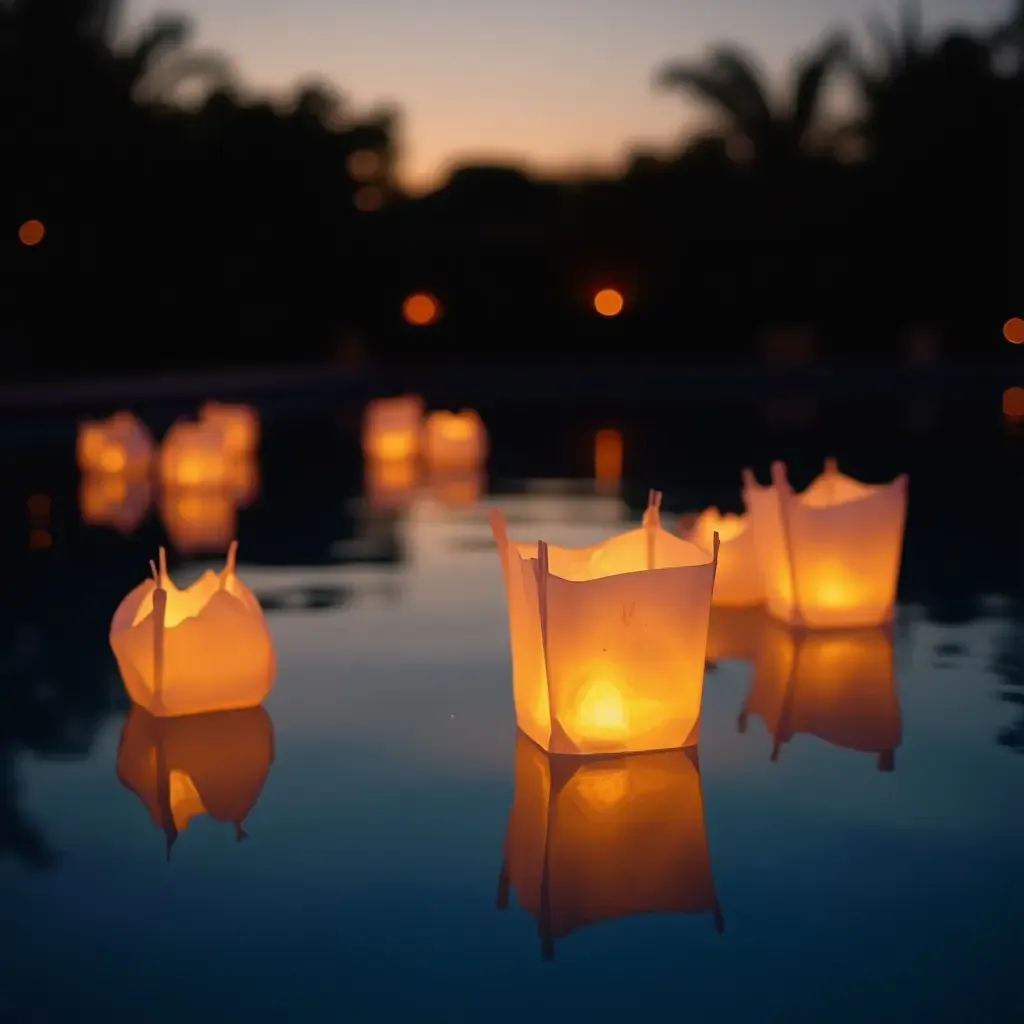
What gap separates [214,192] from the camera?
1037 inches

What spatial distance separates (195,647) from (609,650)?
1406 millimetres

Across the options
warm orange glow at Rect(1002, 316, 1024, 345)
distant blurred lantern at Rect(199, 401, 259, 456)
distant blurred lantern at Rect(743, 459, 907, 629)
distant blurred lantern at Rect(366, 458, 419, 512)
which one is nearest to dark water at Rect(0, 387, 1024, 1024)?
distant blurred lantern at Rect(743, 459, 907, 629)

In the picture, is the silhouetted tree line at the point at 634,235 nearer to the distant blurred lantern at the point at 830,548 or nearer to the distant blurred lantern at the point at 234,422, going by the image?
the distant blurred lantern at the point at 234,422

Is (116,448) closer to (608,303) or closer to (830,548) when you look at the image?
(830,548)

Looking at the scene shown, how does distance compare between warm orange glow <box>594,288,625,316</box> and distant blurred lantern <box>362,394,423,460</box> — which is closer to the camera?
distant blurred lantern <box>362,394,423,460</box>

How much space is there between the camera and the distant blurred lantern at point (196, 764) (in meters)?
4.26

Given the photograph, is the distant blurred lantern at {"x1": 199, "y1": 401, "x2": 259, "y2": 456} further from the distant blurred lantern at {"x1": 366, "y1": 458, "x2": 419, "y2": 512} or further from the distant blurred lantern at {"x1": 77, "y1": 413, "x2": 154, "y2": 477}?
the distant blurred lantern at {"x1": 366, "y1": 458, "x2": 419, "y2": 512}

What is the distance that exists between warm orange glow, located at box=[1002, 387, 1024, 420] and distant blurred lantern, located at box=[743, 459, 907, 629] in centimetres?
1353

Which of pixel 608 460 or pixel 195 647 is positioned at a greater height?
pixel 195 647

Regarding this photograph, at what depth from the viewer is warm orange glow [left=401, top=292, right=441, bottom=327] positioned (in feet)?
103

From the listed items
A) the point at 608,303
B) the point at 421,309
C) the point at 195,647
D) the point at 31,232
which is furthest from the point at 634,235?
the point at 195,647

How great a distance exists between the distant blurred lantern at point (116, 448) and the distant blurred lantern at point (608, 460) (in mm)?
3719

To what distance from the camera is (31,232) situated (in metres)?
21.5

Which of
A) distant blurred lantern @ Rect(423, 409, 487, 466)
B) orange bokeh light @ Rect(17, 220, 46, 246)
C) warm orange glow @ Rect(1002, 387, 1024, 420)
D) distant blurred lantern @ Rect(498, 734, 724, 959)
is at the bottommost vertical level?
warm orange glow @ Rect(1002, 387, 1024, 420)
